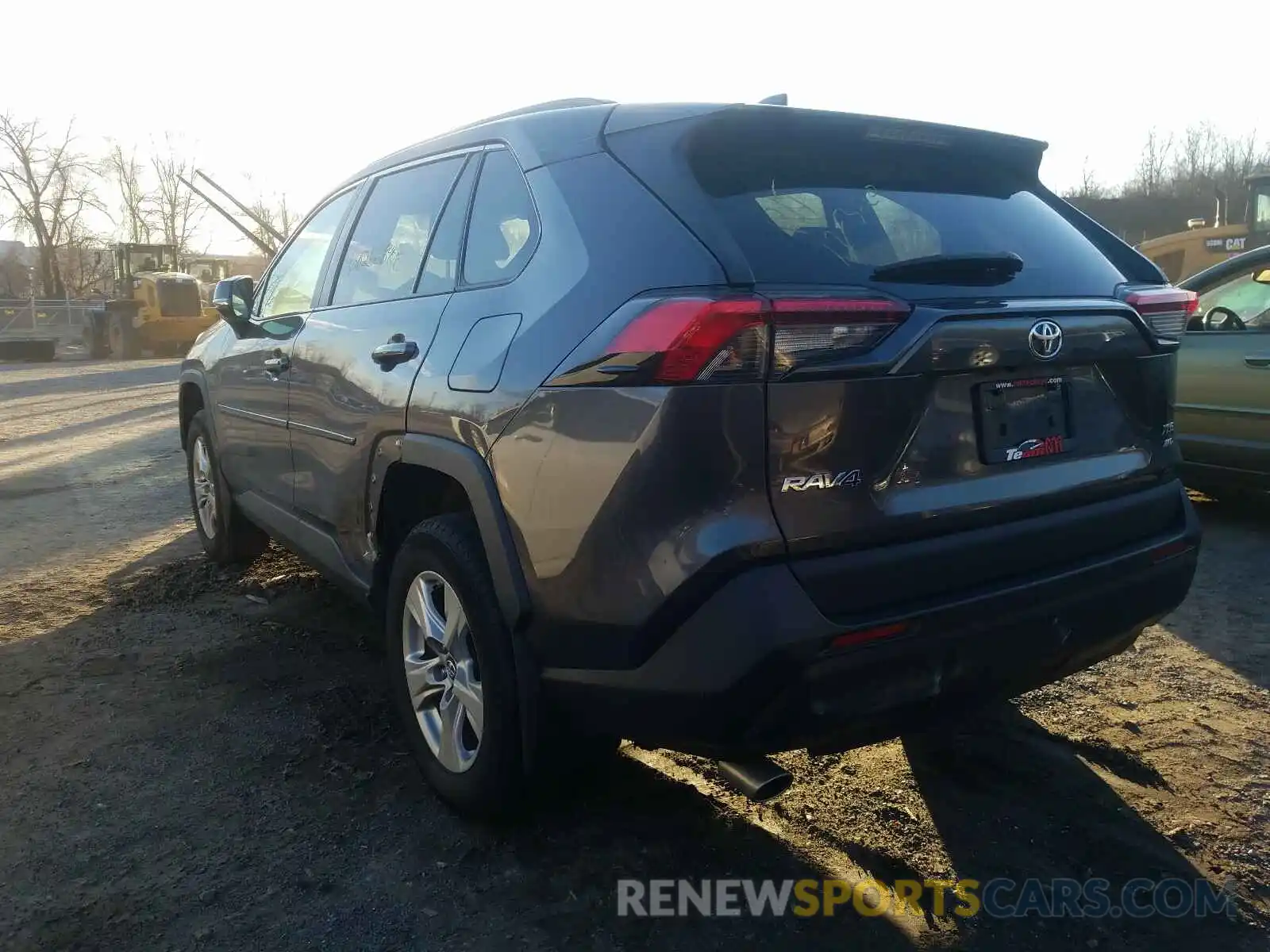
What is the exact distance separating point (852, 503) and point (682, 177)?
0.83 m

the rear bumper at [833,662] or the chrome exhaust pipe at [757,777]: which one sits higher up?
the rear bumper at [833,662]

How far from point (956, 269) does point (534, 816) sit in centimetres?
180

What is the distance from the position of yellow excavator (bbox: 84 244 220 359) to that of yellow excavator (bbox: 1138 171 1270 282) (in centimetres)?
2235

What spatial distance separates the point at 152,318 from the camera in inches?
1070

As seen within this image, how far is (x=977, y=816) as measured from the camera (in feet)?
9.29

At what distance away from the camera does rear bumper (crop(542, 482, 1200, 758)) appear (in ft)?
6.73

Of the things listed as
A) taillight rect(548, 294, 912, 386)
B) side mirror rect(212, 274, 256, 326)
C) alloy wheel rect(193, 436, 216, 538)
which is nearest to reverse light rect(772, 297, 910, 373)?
taillight rect(548, 294, 912, 386)

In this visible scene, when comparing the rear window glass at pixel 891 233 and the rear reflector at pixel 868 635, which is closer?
the rear reflector at pixel 868 635

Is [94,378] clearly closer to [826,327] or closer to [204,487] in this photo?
[204,487]

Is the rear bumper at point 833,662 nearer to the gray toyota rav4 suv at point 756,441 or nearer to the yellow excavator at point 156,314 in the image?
the gray toyota rav4 suv at point 756,441

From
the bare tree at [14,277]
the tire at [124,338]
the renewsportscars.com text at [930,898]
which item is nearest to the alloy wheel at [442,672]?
the renewsportscars.com text at [930,898]

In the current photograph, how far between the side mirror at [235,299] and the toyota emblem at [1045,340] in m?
3.46

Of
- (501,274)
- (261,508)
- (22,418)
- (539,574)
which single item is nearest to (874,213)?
(501,274)

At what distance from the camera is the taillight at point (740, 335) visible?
205 cm
